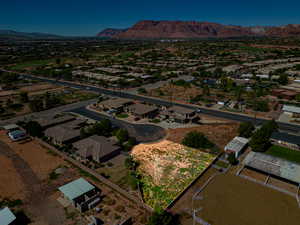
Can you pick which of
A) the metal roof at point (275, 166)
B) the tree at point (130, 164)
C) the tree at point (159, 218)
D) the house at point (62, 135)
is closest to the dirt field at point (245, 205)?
the metal roof at point (275, 166)

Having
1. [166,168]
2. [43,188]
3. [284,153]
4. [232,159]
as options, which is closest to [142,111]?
[166,168]

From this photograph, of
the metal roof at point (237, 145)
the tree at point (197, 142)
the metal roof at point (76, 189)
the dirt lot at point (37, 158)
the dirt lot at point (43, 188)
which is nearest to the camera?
the dirt lot at point (43, 188)

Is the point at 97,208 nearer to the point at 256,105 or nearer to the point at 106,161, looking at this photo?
the point at 106,161

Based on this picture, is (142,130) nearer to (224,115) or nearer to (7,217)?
(224,115)

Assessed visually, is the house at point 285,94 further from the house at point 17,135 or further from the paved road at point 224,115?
the house at point 17,135

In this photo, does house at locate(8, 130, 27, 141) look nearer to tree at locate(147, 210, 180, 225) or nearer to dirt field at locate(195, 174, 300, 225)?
tree at locate(147, 210, 180, 225)

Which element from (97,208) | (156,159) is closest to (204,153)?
(156,159)

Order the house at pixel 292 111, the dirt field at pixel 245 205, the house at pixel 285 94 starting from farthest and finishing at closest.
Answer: the house at pixel 285 94, the house at pixel 292 111, the dirt field at pixel 245 205
